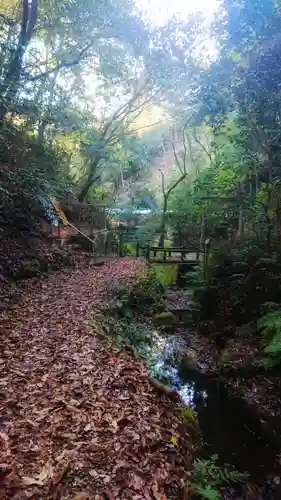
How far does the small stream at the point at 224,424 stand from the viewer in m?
4.30

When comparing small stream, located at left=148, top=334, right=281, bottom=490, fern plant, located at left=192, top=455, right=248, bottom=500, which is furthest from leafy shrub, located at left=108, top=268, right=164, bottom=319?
fern plant, located at left=192, top=455, right=248, bottom=500

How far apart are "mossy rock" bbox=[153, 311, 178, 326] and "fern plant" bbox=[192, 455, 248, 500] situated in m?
5.50

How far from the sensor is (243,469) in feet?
13.7

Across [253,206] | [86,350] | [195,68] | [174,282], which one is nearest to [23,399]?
[86,350]

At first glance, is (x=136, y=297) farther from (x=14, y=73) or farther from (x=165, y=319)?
(x=14, y=73)

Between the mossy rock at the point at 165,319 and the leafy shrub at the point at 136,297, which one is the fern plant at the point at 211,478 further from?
the mossy rock at the point at 165,319

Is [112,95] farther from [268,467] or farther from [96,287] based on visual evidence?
[268,467]

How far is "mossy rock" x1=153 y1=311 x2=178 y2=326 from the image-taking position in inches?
375

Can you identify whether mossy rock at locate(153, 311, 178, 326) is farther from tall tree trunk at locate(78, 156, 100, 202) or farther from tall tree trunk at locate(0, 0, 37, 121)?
tall tree trunk at locate(78, 156, 100, 202)

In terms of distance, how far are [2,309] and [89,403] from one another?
142 inches

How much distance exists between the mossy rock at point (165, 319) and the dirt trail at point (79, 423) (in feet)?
12.4

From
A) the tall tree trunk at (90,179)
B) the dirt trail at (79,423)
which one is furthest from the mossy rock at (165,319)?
the tall tree trunk at (90,179)

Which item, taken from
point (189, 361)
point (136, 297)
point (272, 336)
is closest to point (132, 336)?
point (189, 361)

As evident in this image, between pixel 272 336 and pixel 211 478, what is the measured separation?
11.9 ft
